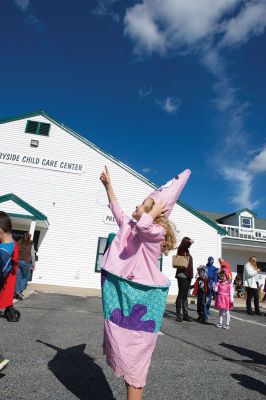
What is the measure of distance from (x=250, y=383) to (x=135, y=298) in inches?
73.7

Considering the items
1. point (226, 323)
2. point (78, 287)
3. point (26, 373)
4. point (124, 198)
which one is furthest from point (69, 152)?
point (26, 373)

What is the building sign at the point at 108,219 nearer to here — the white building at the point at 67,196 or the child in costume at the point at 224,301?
the white building at the point at 67,196

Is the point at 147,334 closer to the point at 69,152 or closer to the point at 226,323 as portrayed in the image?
the point at 226,323

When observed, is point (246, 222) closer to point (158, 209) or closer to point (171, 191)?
point (171, 191)

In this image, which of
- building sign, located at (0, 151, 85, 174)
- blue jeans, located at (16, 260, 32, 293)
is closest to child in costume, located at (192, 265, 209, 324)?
blue jeans, located at (16, 260, 32, 293)

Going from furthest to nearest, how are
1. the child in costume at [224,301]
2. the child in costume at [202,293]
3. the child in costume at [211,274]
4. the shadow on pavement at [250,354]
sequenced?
the child in costume at [211,274] → the child in costume at [202,293] → the child in costume at [224,301] → the shadow on pavement at [250,354]

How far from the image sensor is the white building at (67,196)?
16.4 metres

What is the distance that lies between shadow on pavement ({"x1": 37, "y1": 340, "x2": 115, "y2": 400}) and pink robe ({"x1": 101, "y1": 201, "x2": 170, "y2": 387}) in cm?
56

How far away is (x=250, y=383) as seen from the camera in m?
3.35

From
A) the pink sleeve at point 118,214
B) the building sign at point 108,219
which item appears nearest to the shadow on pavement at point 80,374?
the pink sleeve at point 118,214

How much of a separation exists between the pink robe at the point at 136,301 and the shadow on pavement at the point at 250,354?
249 centimetres

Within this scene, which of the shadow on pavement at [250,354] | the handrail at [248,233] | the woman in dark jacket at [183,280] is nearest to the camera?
the shadow on pavement at [250,354]

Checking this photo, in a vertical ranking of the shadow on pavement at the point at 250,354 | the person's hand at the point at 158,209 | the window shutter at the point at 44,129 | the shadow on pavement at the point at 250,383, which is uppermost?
the window shutter at the point at 44,129

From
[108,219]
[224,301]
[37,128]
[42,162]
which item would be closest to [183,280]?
[224,301]
